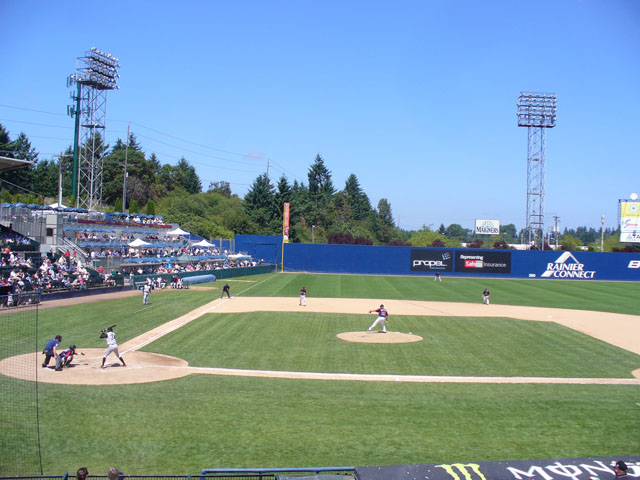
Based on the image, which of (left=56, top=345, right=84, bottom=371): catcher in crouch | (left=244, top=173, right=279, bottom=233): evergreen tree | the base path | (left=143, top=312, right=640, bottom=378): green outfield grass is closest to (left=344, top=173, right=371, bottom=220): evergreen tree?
(left=244, top=173, right=279, bottom=233): evergreen tree

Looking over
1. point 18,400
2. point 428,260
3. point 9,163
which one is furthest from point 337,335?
point 428,260

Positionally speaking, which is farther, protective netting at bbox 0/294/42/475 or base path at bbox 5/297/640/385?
base path at bbox 5/297/640/385

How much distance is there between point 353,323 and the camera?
29.1 m

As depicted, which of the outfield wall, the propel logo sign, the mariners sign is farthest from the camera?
the outfield wall

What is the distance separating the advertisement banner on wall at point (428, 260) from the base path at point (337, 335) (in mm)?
30757

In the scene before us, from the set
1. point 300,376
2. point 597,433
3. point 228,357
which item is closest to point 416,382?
point 300,376

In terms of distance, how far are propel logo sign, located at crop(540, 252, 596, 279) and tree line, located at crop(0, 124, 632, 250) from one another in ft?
58.2

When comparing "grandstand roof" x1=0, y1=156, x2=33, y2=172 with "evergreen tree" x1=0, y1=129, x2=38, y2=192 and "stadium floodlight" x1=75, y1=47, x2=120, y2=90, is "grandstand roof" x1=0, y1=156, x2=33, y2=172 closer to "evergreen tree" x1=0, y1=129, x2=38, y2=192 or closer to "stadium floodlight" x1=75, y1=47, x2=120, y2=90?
"stadium floodlight" x1=75, y1=47, x2=120, y2=90

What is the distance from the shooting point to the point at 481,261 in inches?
2783

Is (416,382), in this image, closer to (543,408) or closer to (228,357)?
(543,408)

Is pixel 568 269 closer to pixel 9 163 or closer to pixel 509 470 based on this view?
pixel 9 163

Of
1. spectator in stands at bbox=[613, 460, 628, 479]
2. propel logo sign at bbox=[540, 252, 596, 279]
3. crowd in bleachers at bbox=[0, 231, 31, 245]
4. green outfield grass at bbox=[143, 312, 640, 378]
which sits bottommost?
green outfield grass at bbox=[143, 312, 640, 378]

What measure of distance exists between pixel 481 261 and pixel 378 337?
4942 cm

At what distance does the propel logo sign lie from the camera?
230 feet
